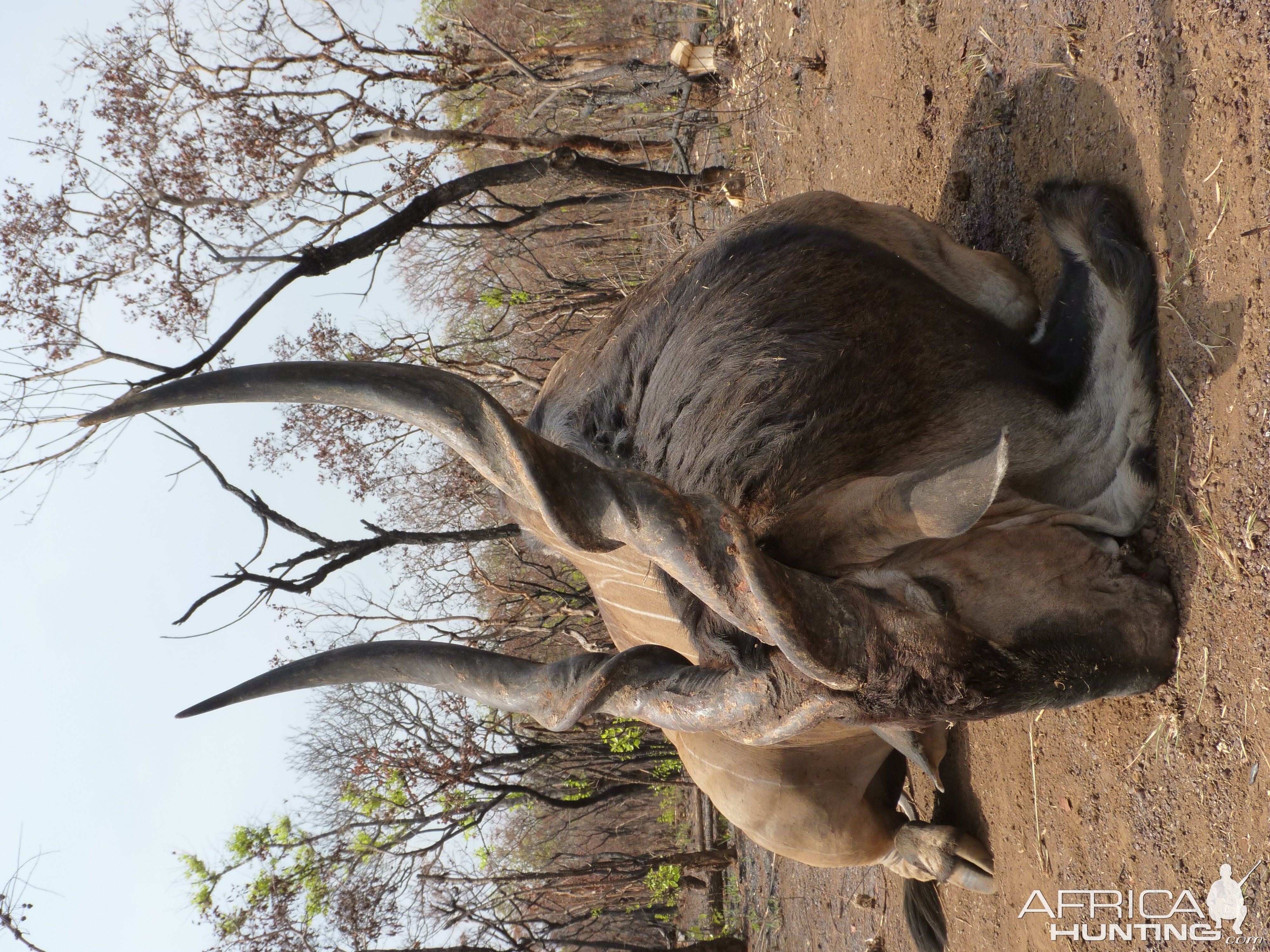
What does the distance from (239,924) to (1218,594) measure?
11439 millimetres

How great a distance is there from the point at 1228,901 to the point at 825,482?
1.82m

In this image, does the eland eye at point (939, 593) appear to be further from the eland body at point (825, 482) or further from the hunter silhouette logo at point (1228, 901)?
the hunter silhouette logo at point (1228, 901)

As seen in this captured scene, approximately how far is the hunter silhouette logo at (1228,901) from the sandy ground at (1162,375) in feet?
0.11

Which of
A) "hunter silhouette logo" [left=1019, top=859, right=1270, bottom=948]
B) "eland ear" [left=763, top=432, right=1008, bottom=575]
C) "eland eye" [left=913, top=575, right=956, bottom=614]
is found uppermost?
"eland ear" [left=763, top=432, right=1008, bottom=575]

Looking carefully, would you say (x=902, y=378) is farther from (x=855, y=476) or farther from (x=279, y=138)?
(x=279, y=138)

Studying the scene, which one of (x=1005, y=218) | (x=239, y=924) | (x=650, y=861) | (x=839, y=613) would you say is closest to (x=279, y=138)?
(x=1005, y=218)

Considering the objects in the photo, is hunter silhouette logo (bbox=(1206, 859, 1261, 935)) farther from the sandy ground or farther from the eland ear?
the eland ear

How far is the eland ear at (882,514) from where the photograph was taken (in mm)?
2143

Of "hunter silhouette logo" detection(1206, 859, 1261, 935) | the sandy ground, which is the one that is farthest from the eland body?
"hunter silhouette logo" detection(1206, 859, 1261, 935)

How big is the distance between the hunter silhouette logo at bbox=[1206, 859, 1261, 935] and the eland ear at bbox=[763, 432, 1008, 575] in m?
1.50

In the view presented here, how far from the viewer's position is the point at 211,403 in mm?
1987

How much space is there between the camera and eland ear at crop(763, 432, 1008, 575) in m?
2.14

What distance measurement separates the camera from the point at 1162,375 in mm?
3012

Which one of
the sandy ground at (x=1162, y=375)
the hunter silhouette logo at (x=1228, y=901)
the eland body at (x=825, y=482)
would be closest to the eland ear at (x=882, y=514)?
the eland body at (x=825, y=482)
